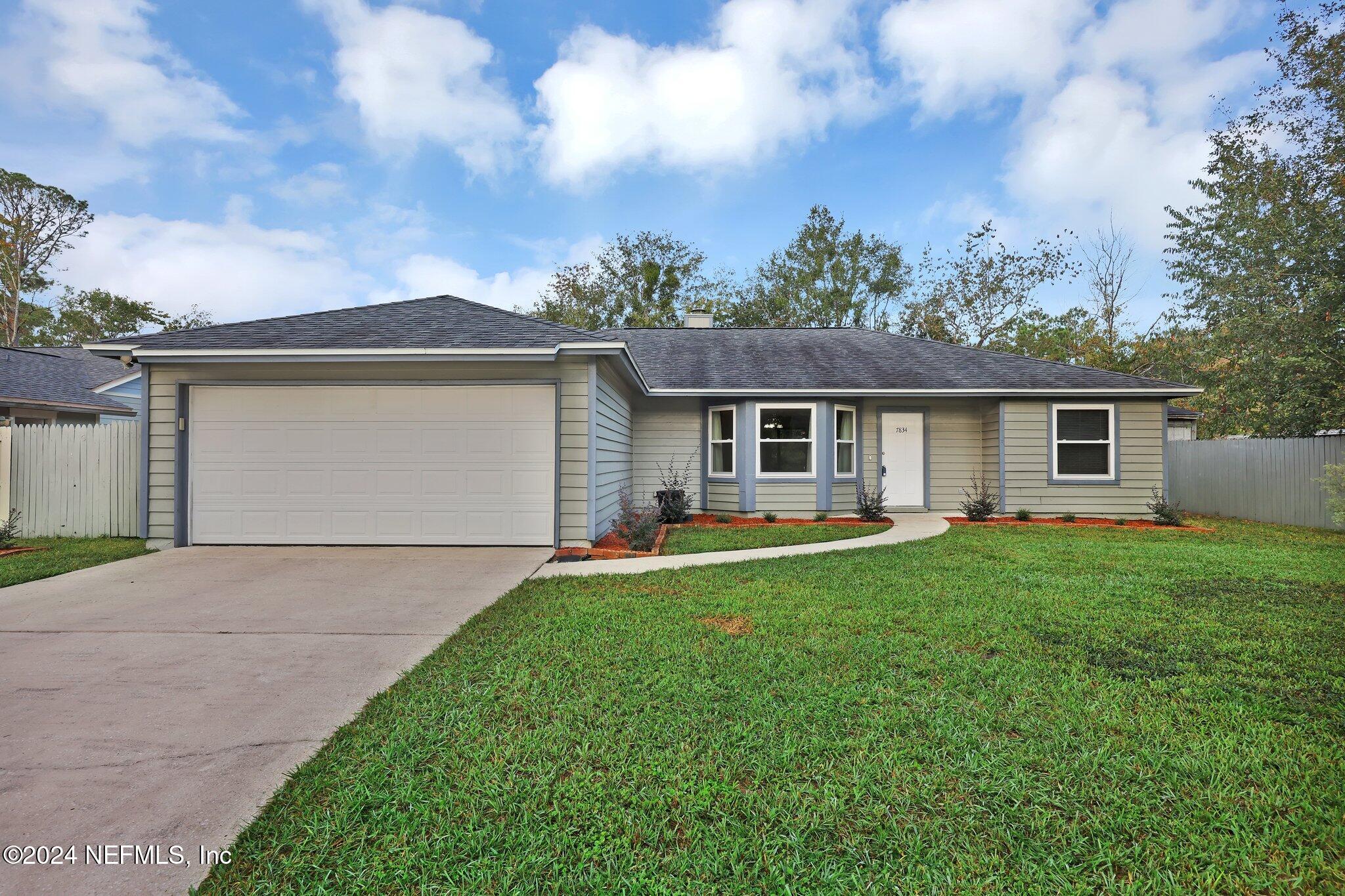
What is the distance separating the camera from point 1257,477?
12.1 metres

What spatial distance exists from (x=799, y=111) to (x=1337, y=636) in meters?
16.0

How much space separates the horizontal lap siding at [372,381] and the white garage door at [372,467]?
0.54 ft

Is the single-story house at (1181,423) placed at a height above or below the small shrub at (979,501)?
above

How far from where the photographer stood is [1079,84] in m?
14.2

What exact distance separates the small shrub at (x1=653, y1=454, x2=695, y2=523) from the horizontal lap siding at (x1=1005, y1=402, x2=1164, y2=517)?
6.32 m

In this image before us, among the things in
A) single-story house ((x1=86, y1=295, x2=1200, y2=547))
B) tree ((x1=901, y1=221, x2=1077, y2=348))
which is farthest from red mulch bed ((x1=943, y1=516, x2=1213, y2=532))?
tree ((x1=901, y1=221, x2=1077, y2=348))

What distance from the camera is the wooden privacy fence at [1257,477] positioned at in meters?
10.9

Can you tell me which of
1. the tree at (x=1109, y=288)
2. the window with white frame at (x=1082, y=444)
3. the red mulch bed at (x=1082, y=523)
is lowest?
the red mulch bed at (x=1082, y=523)

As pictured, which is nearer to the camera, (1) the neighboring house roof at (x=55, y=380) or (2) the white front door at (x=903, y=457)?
(2) the white front door at (x=903, y=457)

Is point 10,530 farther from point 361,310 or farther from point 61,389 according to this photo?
point 61,389

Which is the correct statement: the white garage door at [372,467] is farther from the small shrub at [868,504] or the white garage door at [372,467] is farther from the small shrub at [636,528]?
the small shrub at [868,504]

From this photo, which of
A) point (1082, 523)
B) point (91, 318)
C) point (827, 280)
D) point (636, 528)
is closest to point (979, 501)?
point (1082, 523)

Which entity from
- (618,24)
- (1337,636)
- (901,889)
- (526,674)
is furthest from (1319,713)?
(618,24)

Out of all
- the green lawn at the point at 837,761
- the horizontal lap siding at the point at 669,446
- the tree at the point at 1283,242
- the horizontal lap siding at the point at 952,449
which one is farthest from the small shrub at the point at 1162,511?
the horizontal lap siding at the point at 669,446
